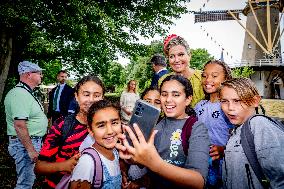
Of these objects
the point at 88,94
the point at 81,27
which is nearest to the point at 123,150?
the point at 88,94

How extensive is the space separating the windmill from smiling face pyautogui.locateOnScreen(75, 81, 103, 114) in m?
38.5

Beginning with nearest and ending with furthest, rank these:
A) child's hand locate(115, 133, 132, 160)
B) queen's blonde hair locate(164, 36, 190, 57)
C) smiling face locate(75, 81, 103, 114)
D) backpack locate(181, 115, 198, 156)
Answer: child's hand locate(115, 133, 132, 160) → backpack locate(181, 115, 198, 156) → smiling face locate(75, 81, 103, 114) → queen's blonde hair locate(164, 36, 190, 57)

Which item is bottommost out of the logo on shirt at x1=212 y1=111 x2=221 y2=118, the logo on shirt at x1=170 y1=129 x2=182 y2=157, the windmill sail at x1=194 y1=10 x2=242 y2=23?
the logo on shirt at x1=170 y1=129 x2=182 y2=157

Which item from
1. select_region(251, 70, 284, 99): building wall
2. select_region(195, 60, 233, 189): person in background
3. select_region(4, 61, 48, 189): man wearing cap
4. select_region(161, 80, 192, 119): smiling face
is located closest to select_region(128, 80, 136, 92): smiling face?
select_region(4, 61, 48, 189): man wearing cap

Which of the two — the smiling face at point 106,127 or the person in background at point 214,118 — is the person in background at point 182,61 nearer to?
the person in background at point 214,118

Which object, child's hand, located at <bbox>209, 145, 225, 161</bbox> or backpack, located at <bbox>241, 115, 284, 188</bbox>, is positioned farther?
child's hand, located at <bbox>209, 145, 225, 161</bbox>

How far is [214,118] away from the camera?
3.05 meters

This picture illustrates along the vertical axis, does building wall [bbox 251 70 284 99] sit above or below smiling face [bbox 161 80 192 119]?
above

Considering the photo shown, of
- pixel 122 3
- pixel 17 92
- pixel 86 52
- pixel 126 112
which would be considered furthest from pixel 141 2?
pixel 17 92

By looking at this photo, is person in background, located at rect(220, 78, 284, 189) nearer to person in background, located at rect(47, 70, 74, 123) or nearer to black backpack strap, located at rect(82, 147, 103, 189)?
black backpack strap, located at rect(82, 147, 103, 189)

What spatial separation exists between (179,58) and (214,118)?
1121 mm

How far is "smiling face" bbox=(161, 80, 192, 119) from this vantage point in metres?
2.45

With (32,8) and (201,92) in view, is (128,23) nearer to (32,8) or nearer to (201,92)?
(32,8)

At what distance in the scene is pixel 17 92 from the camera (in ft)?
14.4
